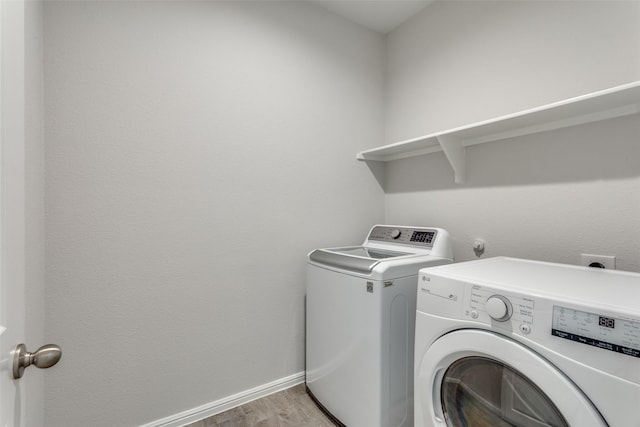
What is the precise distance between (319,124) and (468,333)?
4.86ft

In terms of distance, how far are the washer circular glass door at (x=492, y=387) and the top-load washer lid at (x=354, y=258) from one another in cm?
43

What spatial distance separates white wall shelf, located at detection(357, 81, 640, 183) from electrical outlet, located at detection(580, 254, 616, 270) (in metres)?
0.58

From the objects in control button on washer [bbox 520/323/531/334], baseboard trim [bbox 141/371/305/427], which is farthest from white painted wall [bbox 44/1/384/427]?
control button on washer [bbox 520/323/531/334]

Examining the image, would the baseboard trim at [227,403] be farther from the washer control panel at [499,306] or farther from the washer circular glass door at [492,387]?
the washer control panel at [499,306]

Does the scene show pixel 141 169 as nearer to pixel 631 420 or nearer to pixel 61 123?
pixel 61 123

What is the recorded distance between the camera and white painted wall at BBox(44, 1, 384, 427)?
3.98 ft

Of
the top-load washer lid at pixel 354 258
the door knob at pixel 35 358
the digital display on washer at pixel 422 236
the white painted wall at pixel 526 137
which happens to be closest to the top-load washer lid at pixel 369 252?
the top-load washer lid at pixel 354 258

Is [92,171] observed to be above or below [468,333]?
above

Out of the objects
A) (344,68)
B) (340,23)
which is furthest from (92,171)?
(340,23)

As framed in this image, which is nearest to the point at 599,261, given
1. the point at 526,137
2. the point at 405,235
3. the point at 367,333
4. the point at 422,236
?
the point at 526,137

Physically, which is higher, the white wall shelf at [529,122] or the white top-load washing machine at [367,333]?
the white wall shelf at [529,122]

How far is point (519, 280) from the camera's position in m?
0.92

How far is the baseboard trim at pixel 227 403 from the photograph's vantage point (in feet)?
4.69

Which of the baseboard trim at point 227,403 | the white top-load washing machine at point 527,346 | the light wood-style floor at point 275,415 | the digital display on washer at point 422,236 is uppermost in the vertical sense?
the digital display on washer at point 422,236
